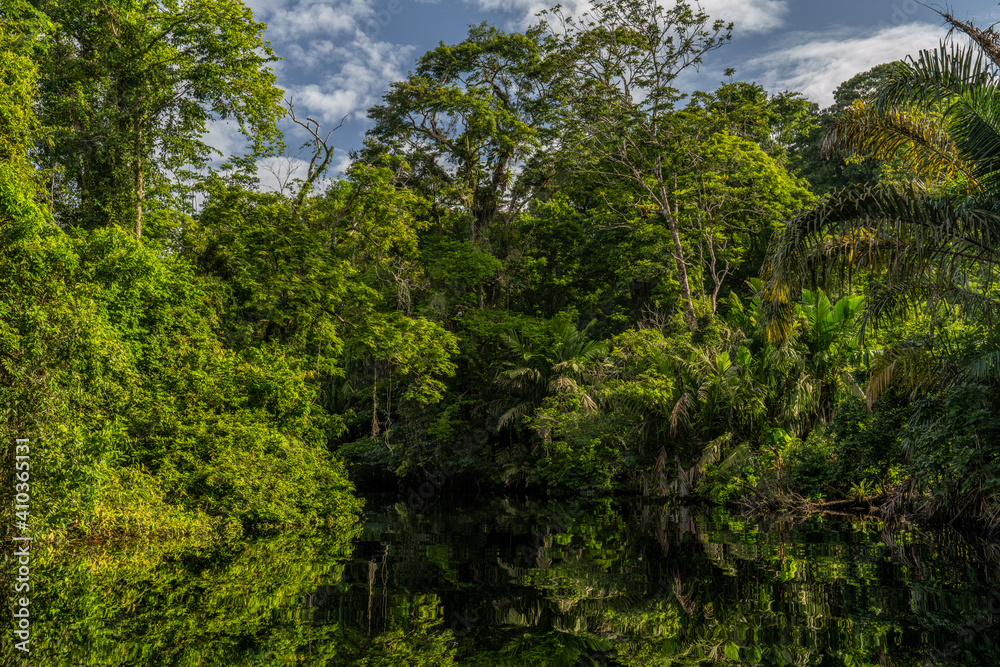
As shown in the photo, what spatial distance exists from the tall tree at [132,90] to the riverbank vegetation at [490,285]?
67 mm

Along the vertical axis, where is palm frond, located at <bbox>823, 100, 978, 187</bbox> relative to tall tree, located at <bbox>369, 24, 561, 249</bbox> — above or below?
below

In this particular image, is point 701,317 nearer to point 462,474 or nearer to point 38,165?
point 462,474

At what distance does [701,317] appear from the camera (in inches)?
899

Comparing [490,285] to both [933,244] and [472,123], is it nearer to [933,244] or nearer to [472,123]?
[472,123]

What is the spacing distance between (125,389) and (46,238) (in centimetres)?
214

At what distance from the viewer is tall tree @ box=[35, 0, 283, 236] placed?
13805mm

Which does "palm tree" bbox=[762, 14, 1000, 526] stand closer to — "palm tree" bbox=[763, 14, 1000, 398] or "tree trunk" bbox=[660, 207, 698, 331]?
"palm tree" bbox=[763, 14, 1000, 398]

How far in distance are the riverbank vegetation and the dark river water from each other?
1.65 metres

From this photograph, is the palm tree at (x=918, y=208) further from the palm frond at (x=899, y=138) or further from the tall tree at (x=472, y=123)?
the tall tree at (x=472, y=123)

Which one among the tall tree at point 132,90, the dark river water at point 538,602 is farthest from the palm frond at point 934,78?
the tall tree at point 132,90

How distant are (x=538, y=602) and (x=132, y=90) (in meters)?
14.0

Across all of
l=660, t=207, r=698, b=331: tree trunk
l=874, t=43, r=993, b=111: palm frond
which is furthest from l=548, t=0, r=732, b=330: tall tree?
l=874, t=43, r=993, b=111: palm frond

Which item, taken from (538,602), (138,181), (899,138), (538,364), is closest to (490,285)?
(538,364)

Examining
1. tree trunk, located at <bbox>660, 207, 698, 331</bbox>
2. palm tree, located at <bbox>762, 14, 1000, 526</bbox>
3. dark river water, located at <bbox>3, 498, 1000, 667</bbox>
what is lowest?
dark river water, located at <bbox>3, 498, 1000, 667</bbox>
